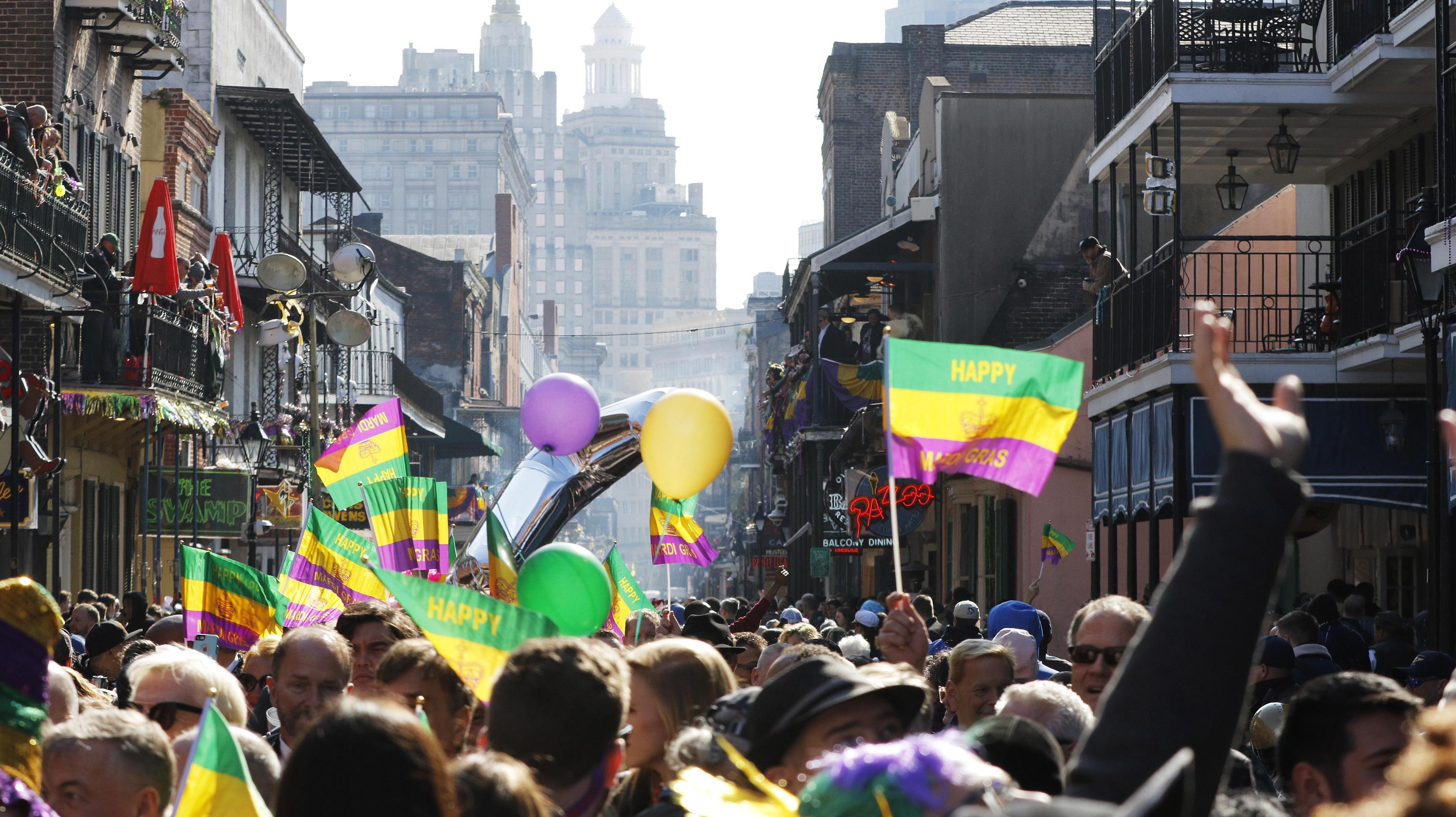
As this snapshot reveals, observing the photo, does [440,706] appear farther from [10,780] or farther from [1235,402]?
[1235,402]

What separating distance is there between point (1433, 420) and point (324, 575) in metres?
7.51

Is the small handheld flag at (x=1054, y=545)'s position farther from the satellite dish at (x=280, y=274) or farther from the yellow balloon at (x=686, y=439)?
the yellow balloon at (x=686, y=439)

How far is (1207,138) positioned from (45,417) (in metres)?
12.3

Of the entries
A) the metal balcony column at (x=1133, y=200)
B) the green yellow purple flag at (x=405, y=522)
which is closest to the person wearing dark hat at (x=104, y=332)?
the green yellow purple flag at (x=405, y=522)

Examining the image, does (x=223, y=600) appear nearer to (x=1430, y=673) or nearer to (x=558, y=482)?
(x=1430, y=673)

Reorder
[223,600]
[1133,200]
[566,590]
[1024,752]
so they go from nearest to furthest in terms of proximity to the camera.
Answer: [1024,752], [566,590], [223,600], [1133,200]

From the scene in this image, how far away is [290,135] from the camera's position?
3828 centimetres

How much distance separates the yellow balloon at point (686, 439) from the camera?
39.6ft

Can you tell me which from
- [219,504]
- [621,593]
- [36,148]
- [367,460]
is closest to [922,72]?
[219,504]

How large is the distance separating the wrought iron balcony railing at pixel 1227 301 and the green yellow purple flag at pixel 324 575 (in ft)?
25.0

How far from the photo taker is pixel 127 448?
29.0 metres

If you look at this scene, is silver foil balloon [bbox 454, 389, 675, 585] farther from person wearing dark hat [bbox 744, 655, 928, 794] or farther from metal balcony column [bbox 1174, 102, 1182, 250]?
person wearing dark hat [bbox 744, 655, 928, 794]

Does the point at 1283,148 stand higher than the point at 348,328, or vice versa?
the point at 1283,148

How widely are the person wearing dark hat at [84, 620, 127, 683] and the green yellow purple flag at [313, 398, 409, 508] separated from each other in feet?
7.82
